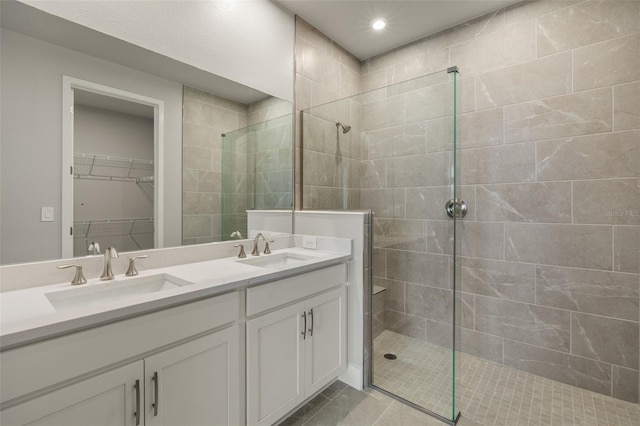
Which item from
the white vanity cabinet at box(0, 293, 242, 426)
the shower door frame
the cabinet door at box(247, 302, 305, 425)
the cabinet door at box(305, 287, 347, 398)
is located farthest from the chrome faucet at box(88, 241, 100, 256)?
the shower door frame

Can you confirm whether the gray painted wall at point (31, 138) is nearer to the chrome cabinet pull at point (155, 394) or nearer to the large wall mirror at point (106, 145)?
the large wall mirror at point (106, 145)

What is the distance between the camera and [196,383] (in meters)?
1.18

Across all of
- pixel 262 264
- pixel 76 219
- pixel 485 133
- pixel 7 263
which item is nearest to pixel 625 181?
pixel 485 133

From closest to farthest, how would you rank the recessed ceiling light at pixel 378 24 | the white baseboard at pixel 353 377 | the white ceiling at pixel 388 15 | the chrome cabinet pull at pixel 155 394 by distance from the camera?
1. the chrome cabinet pull at pixel 155 394
2. the white baseboard at pixel 353 377
3. the white ceiling at pixel 388 15
4. the recessed ceiling light at pixel 378 24

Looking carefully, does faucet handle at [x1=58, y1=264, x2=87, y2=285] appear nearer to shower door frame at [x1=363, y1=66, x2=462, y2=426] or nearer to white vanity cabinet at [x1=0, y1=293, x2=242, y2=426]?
white vanity cabinet at [x1=0, y1=293, x2=242, y2=426]

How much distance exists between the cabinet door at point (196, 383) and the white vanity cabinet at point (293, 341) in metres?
0.09

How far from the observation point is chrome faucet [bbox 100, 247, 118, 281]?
1317mm

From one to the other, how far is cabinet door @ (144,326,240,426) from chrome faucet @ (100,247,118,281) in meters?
0.49

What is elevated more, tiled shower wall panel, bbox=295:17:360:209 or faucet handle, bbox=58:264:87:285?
tiled shower wall panel, bbox=295:17:360:209

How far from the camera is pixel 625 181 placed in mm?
1791

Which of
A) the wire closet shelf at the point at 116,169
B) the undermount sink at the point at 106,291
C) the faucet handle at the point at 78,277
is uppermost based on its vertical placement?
the wire closet shelf at the point at 116,169

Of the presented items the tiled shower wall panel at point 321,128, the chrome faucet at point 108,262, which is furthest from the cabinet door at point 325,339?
the chrome faucet at point 108,262

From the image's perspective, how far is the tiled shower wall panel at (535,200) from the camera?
71.5 inches

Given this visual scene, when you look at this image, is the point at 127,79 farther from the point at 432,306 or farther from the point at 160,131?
the point at 432,306
